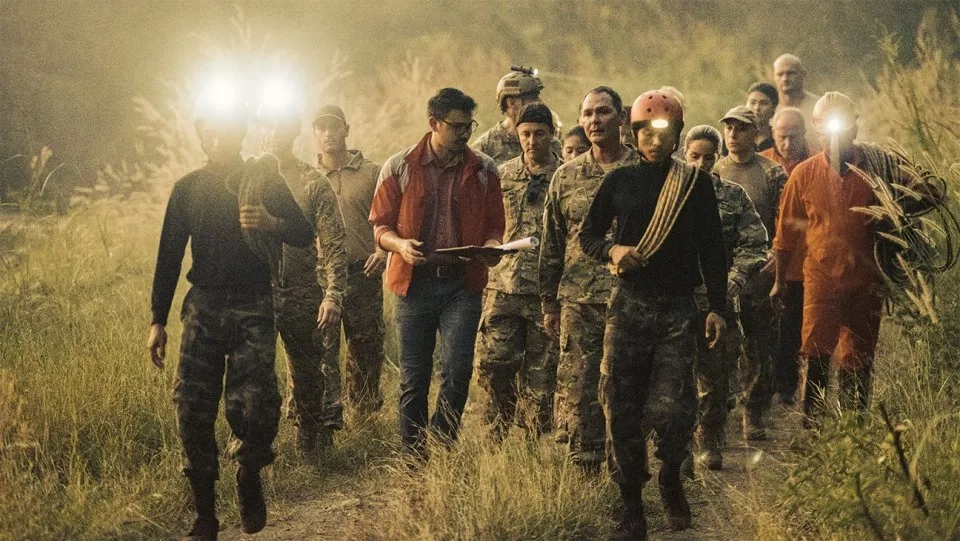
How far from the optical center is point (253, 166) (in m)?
5.98

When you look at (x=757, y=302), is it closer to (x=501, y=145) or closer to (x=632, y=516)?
(x=501, y=145)

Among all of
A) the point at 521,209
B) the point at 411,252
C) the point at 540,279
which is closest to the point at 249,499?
the point at 411,252

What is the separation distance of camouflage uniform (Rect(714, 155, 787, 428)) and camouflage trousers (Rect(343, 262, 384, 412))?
2.44 meters

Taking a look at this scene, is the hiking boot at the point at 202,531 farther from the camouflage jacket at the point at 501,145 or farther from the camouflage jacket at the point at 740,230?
the camouflage jacket at the point at 501,145

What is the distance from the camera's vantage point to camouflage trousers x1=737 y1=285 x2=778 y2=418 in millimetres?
8789

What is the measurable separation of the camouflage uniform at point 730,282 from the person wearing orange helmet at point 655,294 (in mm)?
1289

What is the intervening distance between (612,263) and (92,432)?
10.8 feet

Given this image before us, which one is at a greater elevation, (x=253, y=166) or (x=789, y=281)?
(x=253, y=166)

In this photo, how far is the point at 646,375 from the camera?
6.18 metres

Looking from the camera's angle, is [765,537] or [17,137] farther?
[17,137]

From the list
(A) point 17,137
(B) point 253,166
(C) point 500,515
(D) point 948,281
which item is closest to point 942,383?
(D) point 948,281

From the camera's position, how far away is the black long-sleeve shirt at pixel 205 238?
583 cm

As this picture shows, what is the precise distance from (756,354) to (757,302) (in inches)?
13.8

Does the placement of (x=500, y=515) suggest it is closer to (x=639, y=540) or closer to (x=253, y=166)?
(x=639, y=540)
